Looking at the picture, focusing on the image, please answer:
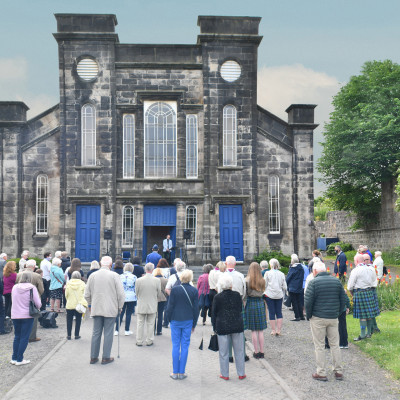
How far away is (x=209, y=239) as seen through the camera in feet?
81.6

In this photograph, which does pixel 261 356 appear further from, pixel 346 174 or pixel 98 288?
pixel 346 174

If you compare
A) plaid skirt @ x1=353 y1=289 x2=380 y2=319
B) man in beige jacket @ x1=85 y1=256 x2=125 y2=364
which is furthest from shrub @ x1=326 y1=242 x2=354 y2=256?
man in beige jacket @ x1=85 y1=256 x2=125 y2=364

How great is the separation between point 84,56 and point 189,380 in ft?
66.2

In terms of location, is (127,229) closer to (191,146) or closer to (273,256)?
(191,146)

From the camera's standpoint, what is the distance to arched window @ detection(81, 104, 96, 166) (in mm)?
25234

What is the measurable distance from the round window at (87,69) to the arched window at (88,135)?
1.43m

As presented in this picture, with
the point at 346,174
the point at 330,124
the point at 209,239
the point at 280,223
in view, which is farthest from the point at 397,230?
the point at 209,239

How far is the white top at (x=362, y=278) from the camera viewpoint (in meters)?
11.3

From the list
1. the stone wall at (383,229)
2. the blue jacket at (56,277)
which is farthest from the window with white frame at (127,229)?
the stone wall at (383,229)

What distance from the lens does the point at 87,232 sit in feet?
81.6

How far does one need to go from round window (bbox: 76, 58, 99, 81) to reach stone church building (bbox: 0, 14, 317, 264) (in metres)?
0.07

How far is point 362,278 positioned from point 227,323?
4.10 meters

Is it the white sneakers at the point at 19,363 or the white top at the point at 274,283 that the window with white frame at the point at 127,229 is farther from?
the white sneakers at the point at 19,363

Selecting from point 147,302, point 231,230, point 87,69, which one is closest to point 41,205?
point 87,69
